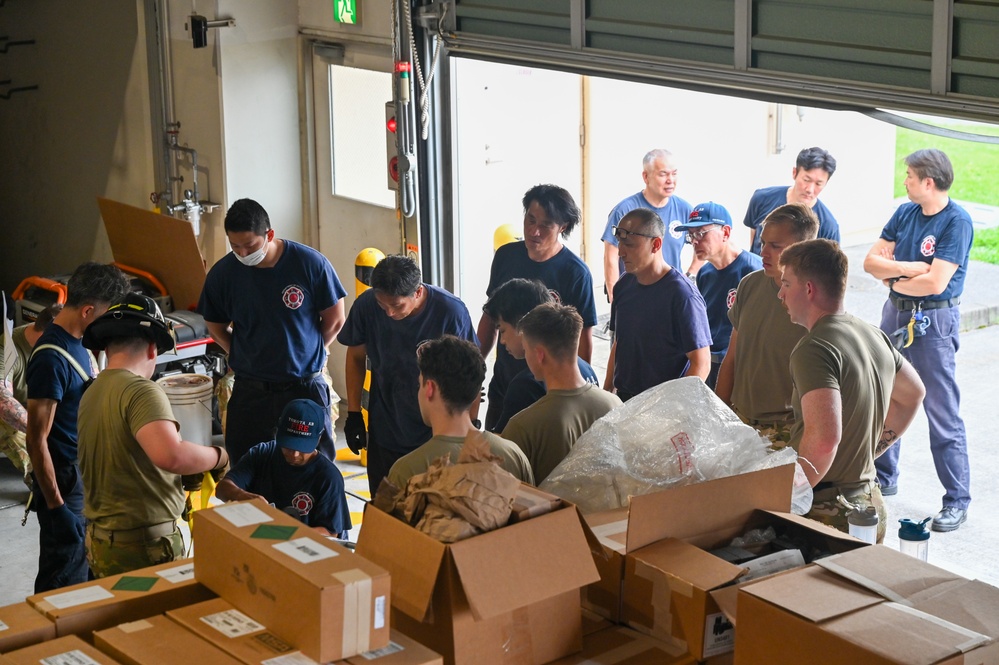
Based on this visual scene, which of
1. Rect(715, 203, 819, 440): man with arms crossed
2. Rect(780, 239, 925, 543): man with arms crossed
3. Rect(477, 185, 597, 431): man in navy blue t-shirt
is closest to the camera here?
Rect(780, 239, 925, 543): man with arms crossed

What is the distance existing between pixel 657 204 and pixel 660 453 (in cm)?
430

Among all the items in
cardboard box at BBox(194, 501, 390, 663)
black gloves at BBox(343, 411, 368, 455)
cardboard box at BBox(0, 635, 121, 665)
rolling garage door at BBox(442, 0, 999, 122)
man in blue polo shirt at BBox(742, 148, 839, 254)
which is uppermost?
rolling garage door at BBox(442, 0, 999, 122)

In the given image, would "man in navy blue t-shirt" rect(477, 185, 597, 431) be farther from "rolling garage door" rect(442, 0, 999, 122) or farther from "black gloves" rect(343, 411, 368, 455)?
"rolling garage door" rect(442, 0, 999, 122)

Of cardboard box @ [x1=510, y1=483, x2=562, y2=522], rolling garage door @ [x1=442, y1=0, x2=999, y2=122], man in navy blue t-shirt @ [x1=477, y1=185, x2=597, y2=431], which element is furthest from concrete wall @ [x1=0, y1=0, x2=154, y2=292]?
Result: cardboard box @ [x1=510, y1=483, x2=562, y2=522]

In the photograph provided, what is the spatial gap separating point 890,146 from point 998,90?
9.42m

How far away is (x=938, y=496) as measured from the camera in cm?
651

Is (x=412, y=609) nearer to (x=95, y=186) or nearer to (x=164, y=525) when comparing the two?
(x=164, y=525)

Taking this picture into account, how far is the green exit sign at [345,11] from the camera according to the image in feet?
23.3

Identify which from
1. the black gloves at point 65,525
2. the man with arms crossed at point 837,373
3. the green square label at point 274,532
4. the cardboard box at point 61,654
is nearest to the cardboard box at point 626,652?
the green square label at point 274,532

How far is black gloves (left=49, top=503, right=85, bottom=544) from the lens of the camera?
463cm

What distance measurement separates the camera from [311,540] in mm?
2521

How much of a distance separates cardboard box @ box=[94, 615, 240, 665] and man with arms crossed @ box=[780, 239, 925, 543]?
6.59 feet

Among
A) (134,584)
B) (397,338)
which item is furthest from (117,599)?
(397,338)

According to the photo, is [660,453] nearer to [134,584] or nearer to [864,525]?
[864,525]
